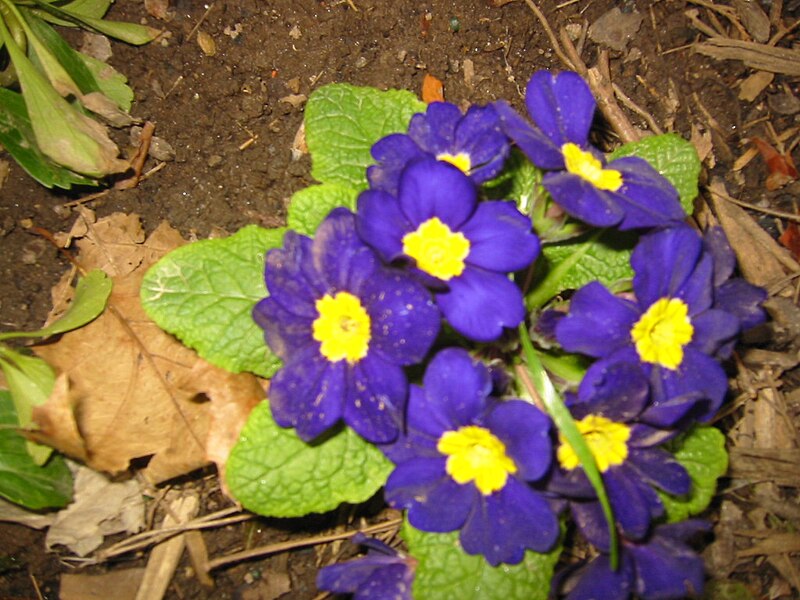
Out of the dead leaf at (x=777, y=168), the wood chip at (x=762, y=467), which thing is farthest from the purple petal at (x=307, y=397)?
the dead leaf at (x=777, y=168)

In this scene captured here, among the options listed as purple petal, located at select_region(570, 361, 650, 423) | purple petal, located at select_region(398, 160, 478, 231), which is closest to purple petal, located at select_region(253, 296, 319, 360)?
purple petal, located at select_region(398, 160, 478, 231)

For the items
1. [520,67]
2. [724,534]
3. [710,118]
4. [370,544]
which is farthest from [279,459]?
[710,118]

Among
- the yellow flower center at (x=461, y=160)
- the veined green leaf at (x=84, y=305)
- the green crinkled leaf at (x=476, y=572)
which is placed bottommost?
the green crinkled leaf at (x=476, y=572)

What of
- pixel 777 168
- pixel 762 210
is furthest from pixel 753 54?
pixel 762 210

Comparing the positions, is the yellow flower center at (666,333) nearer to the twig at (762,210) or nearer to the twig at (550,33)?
the twig at (762,210)

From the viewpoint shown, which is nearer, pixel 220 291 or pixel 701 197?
pixel 220 291

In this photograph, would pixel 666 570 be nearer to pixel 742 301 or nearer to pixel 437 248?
pixel 742 301

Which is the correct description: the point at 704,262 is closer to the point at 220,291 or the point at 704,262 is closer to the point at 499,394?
the point at 499,394
